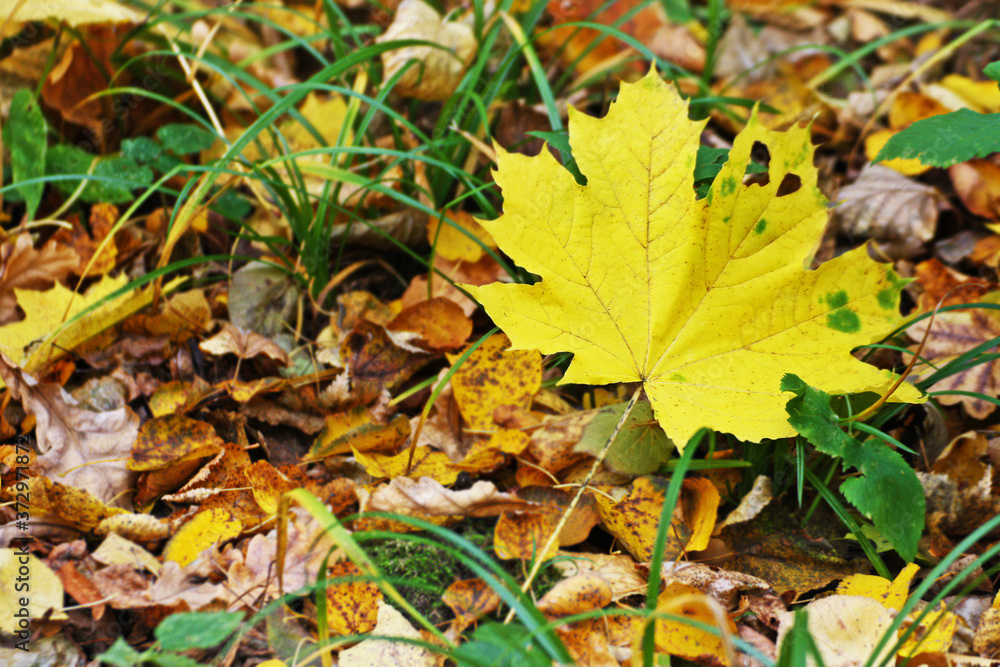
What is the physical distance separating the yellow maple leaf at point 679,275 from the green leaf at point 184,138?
115cm

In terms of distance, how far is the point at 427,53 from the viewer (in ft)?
5.64

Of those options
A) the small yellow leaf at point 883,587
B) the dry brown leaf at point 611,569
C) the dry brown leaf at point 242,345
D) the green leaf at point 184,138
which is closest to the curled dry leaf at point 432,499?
the dry brown leaf at point 611,569

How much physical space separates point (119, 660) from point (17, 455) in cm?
60

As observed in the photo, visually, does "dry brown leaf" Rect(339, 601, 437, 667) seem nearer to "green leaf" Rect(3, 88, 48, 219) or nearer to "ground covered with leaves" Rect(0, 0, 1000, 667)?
"ground covered with leaves" Rect(0, 0, 1000, 667)

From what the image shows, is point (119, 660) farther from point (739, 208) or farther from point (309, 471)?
point (739, 208)

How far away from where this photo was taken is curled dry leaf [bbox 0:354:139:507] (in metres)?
1.23

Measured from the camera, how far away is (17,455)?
123 cm

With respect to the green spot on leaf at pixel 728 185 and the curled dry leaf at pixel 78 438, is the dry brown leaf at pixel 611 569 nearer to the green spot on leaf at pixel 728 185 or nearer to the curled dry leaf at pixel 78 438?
the green spot on leaf at pixel 728 185

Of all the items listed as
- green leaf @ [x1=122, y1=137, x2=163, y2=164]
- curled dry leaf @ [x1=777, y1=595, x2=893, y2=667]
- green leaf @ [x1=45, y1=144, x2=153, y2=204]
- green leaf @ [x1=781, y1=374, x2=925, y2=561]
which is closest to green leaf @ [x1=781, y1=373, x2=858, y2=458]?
green leaf @ [x1=781, y1=374, x2=925, y2=561]

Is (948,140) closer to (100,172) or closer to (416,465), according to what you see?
(416,465)

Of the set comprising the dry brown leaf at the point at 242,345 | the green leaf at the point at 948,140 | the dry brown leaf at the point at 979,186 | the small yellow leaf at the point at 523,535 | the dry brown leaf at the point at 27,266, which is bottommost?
the small yellow leaf at the point at 523,535

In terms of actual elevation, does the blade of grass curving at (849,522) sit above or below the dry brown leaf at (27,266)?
below

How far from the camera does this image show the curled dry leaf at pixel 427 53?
1722 mm

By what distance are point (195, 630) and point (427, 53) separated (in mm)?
1489
